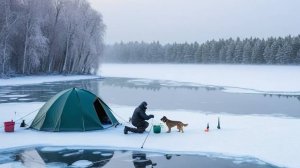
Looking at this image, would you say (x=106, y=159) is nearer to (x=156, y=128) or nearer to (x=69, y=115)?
(x=156, y=128)

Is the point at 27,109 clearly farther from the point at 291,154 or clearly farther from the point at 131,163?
the point at 291,154

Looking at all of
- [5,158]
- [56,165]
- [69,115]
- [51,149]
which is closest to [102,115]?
[69,115]

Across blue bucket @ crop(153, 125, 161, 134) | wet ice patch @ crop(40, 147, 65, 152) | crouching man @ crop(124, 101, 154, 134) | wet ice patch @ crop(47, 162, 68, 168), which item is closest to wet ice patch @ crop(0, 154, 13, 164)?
wet ice patch @ crop(40, 147, 65, 152)

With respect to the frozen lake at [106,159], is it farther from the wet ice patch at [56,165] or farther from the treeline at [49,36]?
the treeline at [49,36]

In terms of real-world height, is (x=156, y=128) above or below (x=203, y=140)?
above

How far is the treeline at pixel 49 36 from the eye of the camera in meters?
52.7

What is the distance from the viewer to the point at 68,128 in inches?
571

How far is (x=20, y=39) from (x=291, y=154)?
5397cm

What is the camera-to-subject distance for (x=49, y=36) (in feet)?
202

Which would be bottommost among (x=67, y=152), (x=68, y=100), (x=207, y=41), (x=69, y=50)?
(x=67, y=152)

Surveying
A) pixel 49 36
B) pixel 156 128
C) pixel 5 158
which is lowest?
pixel 5 158

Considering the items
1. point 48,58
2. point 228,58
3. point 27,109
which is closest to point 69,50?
point 48,58

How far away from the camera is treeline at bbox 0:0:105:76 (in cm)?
5272

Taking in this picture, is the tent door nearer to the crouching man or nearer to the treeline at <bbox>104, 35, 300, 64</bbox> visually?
the crouching man
